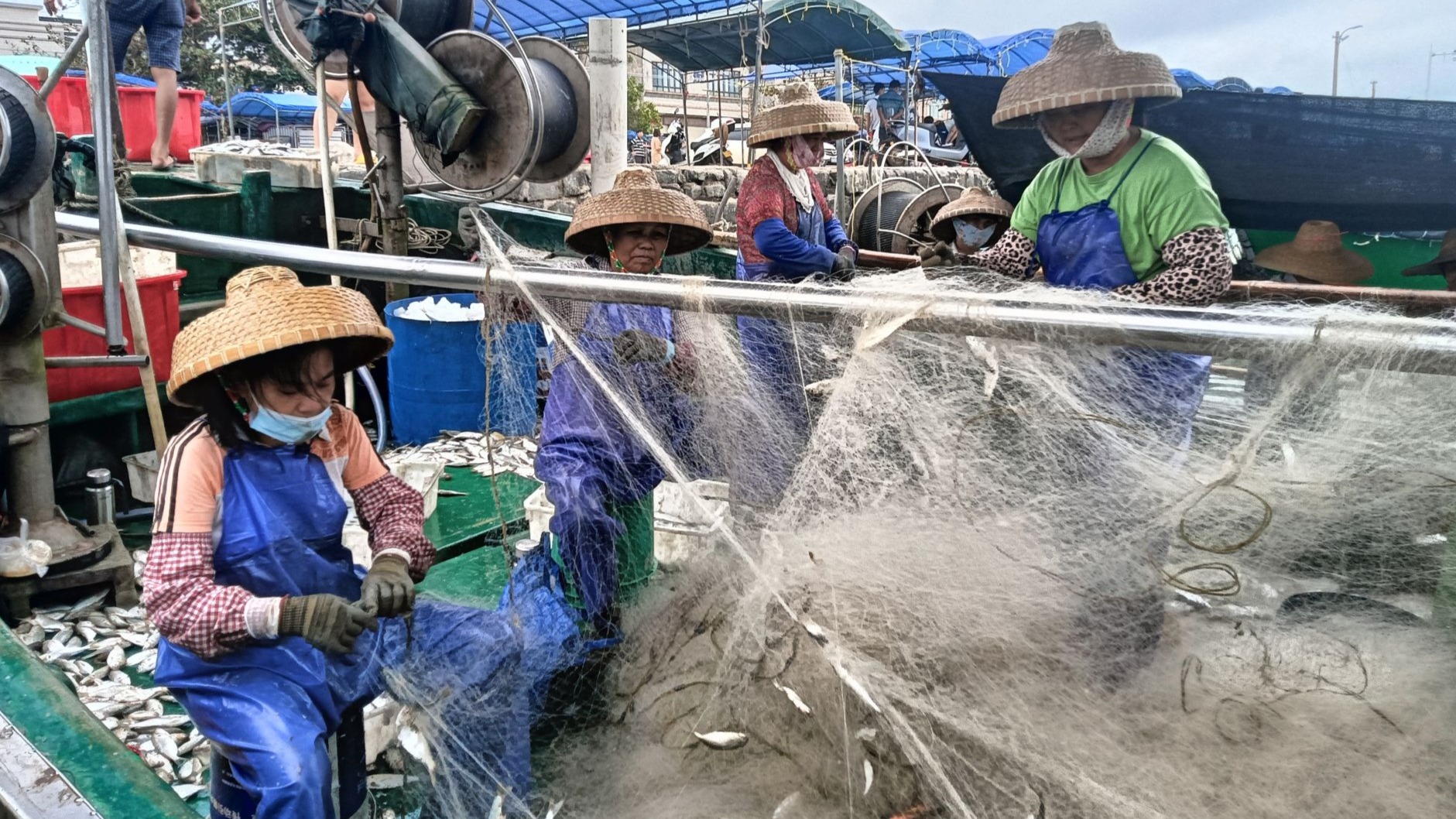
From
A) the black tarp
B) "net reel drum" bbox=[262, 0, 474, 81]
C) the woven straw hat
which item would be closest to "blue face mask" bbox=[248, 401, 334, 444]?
the woven straw hat

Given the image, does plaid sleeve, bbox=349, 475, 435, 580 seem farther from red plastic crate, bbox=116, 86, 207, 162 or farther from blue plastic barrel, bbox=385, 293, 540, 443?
red plastic crate, bbox=116, 86, 207, 162

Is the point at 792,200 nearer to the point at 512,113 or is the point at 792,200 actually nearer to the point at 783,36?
→ the point at 512,113

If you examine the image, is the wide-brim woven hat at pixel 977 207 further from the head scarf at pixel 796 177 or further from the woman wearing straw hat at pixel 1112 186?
the woman wearing straw hat at pixel 1112 186

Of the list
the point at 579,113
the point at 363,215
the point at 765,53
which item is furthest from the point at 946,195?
the point at 765,53

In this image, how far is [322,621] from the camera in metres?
1.75

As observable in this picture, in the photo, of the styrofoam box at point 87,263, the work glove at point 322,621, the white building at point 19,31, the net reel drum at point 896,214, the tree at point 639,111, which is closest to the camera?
the work glove at point 322,621

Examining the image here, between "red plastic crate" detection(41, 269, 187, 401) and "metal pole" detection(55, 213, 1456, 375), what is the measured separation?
2717 millimetres

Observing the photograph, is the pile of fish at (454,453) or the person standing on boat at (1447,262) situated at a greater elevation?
the person standing on boat at (1447,262)

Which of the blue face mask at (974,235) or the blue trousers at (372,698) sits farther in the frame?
the blue face mask at (974,235)

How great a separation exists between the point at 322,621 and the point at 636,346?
0.92 metres

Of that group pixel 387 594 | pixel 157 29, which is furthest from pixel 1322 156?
pixel 157 29

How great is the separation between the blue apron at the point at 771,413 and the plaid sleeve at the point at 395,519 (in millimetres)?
764

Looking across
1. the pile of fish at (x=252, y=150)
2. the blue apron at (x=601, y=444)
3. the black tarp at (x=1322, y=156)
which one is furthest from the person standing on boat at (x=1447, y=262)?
the pile of fish at (x=252, y=150)

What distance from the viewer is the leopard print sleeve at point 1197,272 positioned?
2.55 meters
